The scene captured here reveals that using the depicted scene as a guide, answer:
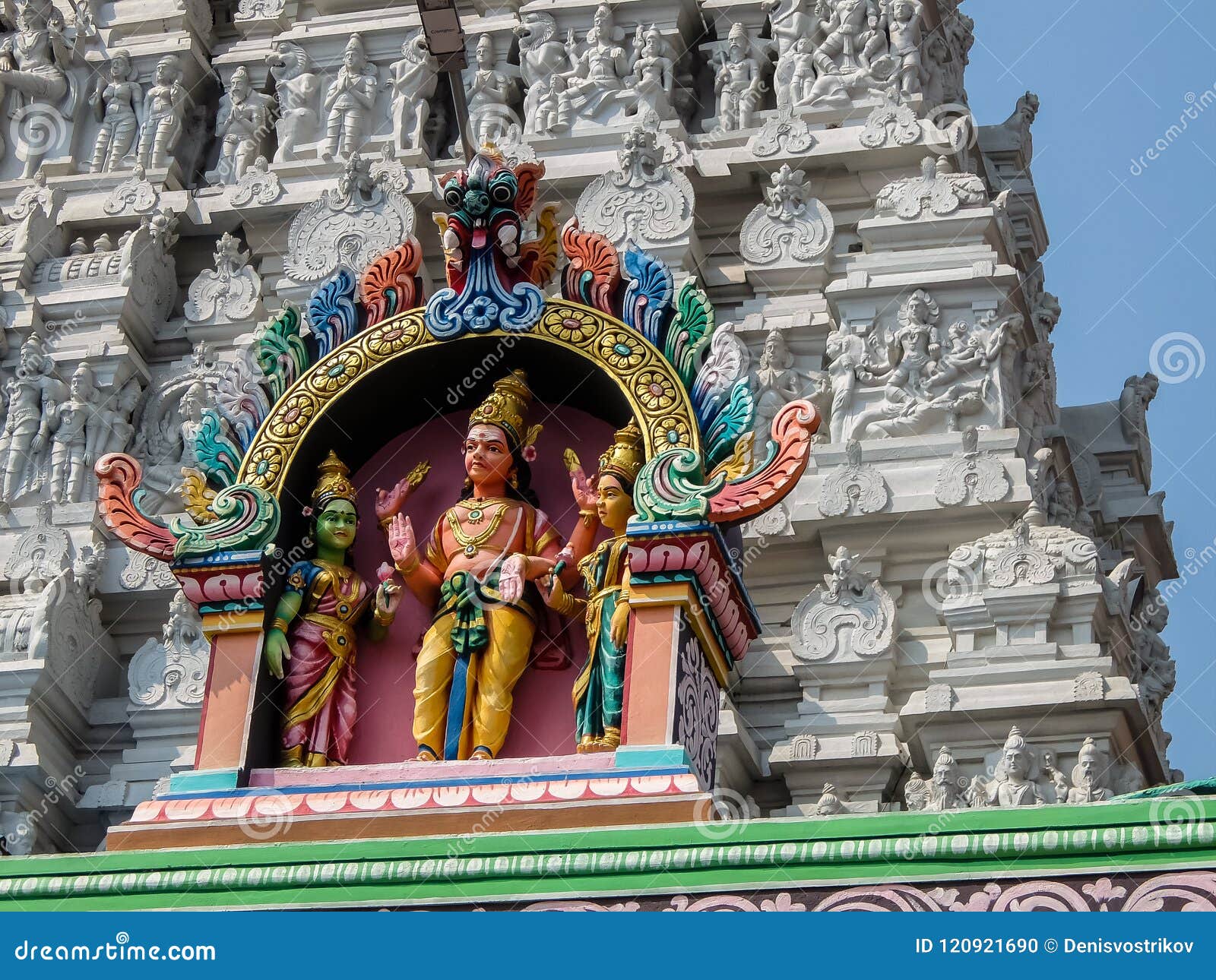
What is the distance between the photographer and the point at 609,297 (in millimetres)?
13492

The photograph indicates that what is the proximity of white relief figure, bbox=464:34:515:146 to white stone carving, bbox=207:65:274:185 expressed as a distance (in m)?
1.61

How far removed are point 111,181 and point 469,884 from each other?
9.98 meters

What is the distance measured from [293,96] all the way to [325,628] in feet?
22.1

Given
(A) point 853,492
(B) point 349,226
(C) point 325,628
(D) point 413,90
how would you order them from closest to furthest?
(C) point 325,628 → (A) point 853,492 → (B) point 349,226 → (D) point 413,90

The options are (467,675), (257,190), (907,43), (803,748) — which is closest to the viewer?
(467,675)

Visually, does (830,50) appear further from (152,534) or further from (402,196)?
(152,534)

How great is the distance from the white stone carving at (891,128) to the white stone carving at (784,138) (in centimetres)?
40

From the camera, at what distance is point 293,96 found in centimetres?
1880

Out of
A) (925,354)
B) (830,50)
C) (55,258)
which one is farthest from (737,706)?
(55,258)

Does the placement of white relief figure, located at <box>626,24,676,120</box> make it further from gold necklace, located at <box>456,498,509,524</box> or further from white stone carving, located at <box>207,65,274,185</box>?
gold necklace, located at <box>456,498,509,524</box>

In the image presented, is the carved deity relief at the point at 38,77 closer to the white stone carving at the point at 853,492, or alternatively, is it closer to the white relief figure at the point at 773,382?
the white relief figure at the point at 773,382

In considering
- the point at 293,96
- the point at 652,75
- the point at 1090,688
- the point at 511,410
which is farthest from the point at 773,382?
the point at 293,96

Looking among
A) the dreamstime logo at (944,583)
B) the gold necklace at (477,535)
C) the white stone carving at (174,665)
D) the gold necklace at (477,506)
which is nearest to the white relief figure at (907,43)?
the dreamstime logo at (944,583)

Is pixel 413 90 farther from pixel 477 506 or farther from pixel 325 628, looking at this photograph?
pixel 325 628
